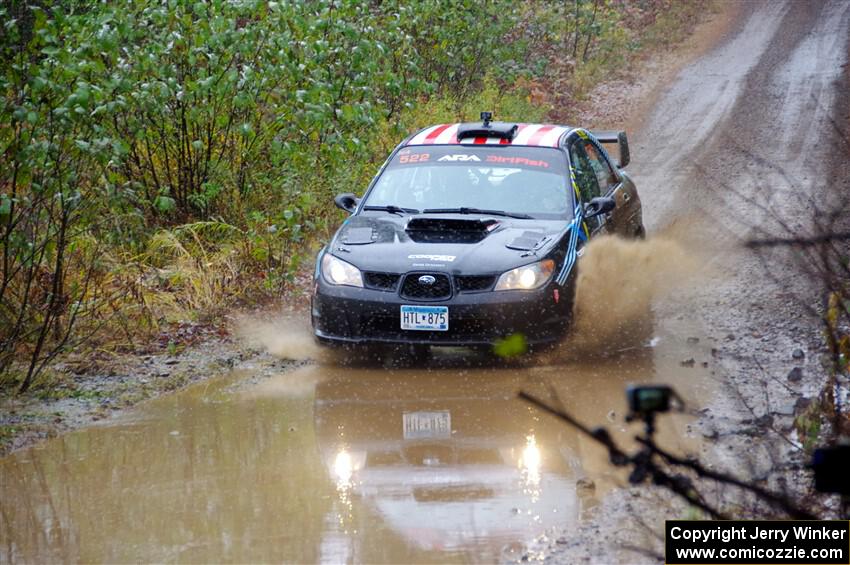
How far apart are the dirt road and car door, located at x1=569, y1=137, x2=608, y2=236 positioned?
1.01 metres

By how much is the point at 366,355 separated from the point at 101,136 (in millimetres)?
2636

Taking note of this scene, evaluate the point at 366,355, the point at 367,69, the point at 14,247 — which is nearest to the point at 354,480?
the point at 366,355

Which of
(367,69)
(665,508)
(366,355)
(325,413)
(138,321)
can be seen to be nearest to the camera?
(665,508)

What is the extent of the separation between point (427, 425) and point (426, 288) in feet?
4.28

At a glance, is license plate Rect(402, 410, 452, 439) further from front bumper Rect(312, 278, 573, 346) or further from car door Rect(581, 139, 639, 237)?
car door Rect(581, 139, 639, 237)

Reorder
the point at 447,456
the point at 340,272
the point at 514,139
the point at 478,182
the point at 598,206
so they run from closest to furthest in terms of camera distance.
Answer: the point at 447,456 < the point at 340,272 < the point at 598,206 < the point at 478,182 < the point at 514,139

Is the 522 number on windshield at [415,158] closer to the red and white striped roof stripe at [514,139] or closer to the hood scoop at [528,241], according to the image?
the red and white striped roof stripe at [514,139]

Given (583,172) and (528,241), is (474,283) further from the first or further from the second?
(583,172)

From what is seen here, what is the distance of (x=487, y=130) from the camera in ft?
32.7

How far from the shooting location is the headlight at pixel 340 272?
27.8 ft

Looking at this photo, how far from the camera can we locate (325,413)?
25.0 feet

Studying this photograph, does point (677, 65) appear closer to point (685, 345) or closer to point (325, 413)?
point (685, 345)

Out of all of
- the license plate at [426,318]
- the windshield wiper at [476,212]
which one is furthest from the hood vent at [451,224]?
the license plate at [426,318]

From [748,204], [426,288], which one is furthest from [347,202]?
[748,204]
